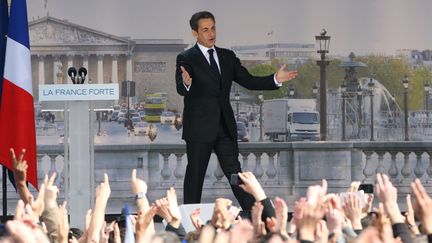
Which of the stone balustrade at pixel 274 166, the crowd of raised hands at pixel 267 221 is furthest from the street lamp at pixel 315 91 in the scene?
the crowd of raised hands at pixel 267 221

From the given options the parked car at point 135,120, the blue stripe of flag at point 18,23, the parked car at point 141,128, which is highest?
the blue stripe of flag at point 18,23

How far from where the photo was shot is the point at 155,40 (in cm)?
1325

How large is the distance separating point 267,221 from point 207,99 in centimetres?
428

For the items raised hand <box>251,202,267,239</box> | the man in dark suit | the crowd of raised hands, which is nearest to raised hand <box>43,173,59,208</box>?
the crowd of raised hands

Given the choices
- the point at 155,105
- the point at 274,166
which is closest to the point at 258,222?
the point at 155,105

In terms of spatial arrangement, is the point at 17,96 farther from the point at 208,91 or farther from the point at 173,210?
the point at 173,210

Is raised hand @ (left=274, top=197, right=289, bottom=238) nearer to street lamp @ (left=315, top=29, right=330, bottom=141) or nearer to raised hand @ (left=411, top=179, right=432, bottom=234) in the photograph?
raised hand @ (left=411, top=179, right=432, bottom=234)

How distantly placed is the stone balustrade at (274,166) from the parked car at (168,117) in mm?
403

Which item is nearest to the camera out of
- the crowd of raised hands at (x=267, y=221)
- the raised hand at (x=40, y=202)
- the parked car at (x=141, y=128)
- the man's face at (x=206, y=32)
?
the crowd of raised hands at (x=267, y=221)

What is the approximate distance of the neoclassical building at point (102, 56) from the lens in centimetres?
1295

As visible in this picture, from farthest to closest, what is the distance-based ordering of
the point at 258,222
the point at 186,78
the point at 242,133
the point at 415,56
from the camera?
1. the point at 242,133
2. the point at 415,56
3. the point at 186,78
4. the point at 258,222

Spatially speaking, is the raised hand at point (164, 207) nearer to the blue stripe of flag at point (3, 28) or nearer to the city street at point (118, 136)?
the blue stripe of flag at point (3, 28)

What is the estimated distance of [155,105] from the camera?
1330 centimetres

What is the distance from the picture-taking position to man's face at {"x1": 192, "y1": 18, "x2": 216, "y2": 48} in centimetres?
970
